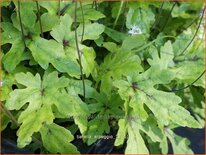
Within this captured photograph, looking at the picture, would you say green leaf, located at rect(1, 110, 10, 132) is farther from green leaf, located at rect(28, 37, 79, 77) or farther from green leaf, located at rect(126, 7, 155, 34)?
green leaf, located at rect(126, 7, 155, 34)

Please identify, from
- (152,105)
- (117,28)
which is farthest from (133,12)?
(152,105)

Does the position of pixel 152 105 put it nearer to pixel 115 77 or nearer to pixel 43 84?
pixel 115 77

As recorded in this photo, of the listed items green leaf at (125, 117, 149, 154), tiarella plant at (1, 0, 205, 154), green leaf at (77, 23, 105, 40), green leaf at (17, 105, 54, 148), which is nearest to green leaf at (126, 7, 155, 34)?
tiarella plant at (1, 0, 205, 154)

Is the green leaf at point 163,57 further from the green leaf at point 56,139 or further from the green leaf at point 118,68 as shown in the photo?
the green leaf at point 56,139

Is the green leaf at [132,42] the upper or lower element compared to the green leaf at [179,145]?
upper

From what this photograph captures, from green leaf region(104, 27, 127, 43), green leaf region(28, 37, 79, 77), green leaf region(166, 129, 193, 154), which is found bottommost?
green leaf region(166, 129, 193, 154)

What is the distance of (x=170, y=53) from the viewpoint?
58.2 inches

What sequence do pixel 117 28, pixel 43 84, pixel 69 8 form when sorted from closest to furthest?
pixel 43 84
pixel 69 8
pixel 117 28

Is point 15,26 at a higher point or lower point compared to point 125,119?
higher

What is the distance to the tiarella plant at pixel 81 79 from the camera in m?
1.22

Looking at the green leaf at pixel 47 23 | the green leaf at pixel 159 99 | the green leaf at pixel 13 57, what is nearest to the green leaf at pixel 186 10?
the green leaf at pixel 159 99

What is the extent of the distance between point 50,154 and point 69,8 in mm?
491

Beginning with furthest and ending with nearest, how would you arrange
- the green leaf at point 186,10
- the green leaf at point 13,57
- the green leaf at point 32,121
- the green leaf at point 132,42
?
the green leaf at point 186,10, the green leaf at point 132,42, the green leaf at point 13,57, the green leaf at point 32,121

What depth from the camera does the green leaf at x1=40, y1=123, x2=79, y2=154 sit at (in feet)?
4.07
